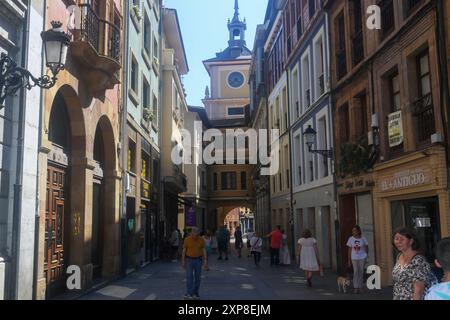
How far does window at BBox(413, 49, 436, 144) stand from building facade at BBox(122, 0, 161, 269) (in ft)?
29.8

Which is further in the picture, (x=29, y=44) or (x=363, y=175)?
(x=363, y=175)

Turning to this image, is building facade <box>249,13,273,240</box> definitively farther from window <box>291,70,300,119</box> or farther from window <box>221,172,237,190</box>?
window <box>221,172,237,190</box>

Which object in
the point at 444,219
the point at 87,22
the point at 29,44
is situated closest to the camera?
the point at 29,44

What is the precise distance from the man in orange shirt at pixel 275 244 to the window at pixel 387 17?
936cm

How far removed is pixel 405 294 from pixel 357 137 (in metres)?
11.0

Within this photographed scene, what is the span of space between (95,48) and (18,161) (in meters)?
4.84

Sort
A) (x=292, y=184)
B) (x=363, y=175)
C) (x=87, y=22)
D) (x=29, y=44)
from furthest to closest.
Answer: (x=292, y=184)
(x=363, y=175)
(x=87, y=22)
(x=29, y=44)

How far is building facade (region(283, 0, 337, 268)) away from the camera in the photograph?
19.6 meters

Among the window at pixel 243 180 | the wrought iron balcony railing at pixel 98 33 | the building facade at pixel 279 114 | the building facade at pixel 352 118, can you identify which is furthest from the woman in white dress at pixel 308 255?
the window at pixel 243 180

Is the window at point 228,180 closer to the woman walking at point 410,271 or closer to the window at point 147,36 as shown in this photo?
the window at point 147,36

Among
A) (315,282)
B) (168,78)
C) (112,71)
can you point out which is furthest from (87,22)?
(168,78)

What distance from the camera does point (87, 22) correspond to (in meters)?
12.5

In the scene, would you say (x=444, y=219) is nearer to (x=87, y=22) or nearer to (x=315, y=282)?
(x=315, y=282)

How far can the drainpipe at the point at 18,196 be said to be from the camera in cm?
873
